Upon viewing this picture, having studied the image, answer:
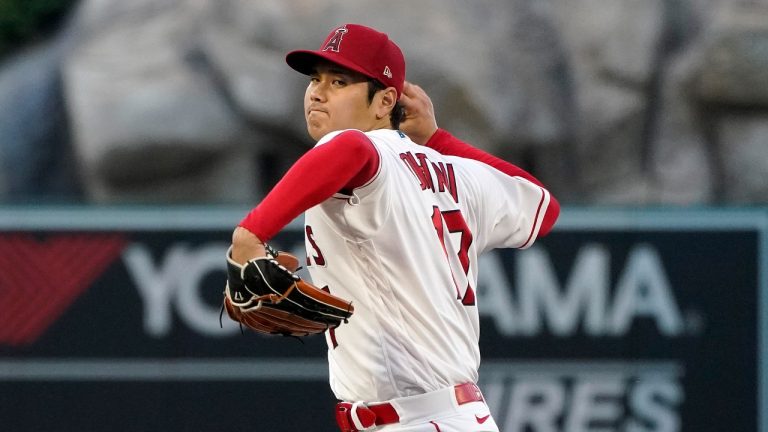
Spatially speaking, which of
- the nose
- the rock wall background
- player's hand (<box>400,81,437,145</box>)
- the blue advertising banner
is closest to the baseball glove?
the nose

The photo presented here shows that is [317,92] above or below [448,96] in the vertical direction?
above

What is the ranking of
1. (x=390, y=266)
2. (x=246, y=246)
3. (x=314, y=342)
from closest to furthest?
(x=246, y=246) < (x=390, y=266) < (x=314, y=342)

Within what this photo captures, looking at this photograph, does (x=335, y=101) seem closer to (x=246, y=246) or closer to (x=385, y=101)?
(x=385, y=101)

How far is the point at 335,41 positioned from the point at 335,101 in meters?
0.14

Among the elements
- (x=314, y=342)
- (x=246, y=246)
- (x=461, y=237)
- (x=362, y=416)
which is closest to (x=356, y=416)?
(x=362, y=416)

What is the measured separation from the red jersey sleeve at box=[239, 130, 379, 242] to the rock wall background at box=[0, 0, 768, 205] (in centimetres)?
610

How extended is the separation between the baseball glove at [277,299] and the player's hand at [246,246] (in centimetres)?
1

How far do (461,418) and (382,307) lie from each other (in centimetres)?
32

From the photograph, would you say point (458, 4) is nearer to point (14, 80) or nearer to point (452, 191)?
point (14, 80)

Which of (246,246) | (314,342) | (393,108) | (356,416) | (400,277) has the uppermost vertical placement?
(393,108)

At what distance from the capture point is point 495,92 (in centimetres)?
887

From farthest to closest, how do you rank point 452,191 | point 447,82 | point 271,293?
point 447,82 → point 452,191 → point 271,293

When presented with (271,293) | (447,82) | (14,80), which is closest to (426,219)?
(271,293)

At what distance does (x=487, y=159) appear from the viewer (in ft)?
11.2
